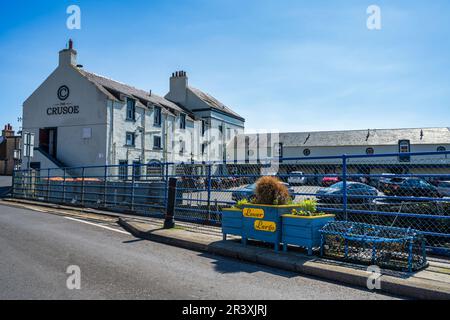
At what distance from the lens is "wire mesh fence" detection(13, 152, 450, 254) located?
765 centimetres

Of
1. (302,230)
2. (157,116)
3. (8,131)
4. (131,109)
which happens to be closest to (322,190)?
(302,230)

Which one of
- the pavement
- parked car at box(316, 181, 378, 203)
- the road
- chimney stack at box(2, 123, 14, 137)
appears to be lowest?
the road

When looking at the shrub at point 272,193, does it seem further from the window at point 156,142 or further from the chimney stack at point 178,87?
the chimney stack at point 178,87

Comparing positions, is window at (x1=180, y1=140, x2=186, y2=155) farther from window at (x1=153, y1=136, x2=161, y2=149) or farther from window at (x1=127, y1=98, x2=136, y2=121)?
window at (x1=127, y1=98, x2=136, y2=121)

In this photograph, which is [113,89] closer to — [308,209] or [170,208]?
[170,208]

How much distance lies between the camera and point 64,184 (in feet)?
58.9

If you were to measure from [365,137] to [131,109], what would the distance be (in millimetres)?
32690

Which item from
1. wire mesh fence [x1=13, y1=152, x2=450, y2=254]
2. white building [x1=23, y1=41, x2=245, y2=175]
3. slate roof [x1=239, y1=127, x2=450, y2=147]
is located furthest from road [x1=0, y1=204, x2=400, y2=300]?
slate roof [x1=239, y1=127, x2=450, y2=147]

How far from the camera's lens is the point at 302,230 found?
6.55 m

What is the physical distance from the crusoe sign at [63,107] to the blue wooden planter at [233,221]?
25.5 meters

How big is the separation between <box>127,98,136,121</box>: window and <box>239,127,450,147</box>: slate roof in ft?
81.3

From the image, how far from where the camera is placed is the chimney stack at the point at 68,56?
30.4 metres
